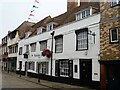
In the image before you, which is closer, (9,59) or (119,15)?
(119,15)

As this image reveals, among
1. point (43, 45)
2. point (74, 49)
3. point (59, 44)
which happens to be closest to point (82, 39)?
point (74, 49)

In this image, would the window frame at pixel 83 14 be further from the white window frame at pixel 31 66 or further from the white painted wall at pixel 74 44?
the white window frame at pixel 31 66

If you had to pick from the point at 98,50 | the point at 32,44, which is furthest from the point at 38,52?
the point at 98,50

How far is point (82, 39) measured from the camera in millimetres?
20766

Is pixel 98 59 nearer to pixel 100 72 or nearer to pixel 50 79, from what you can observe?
pixel 100 72

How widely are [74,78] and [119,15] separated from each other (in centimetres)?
802

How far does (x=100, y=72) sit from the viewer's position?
17500 millimetres

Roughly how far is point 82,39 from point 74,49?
1.58m

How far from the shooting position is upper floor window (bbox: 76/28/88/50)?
20.2 meters

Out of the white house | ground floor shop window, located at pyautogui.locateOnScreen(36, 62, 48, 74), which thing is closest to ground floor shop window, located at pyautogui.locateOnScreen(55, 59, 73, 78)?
the white house

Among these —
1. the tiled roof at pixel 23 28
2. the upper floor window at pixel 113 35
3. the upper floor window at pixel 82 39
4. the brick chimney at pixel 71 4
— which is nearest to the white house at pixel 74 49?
the upper floor window at pixel 82 39

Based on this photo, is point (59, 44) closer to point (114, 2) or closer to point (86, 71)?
point (86, 71)

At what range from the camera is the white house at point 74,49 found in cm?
1878

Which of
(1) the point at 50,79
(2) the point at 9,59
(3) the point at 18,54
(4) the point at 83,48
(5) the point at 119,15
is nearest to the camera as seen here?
(5) the point at 119,15
